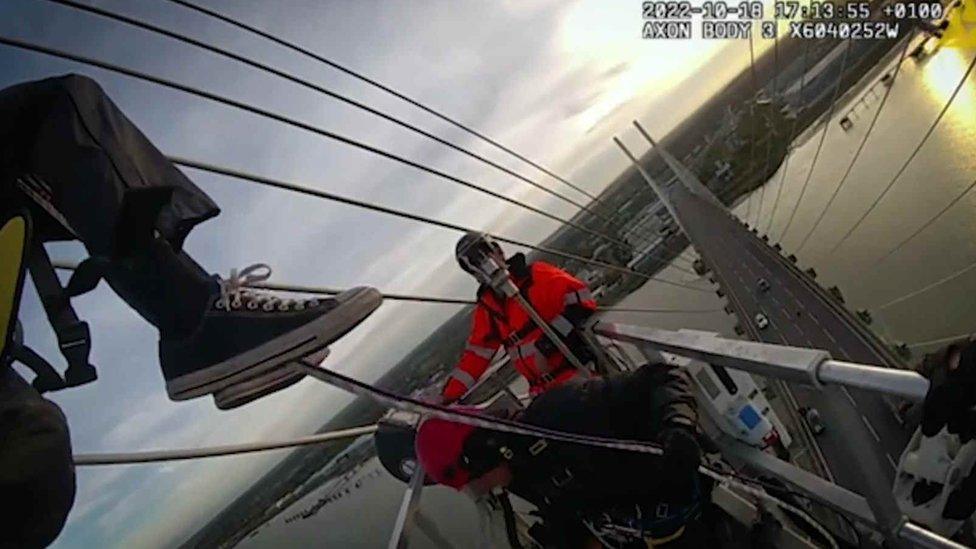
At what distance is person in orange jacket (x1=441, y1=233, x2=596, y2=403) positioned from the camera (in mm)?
2754

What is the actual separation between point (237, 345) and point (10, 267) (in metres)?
0.44

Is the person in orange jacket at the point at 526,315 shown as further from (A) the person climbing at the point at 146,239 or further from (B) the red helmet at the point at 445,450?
(A) the person climbing at the point at 146,239

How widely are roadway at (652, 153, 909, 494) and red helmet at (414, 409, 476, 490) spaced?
0.88 metres

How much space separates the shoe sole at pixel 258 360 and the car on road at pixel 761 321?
7101 millimetres

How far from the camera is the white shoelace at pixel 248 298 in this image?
134cm

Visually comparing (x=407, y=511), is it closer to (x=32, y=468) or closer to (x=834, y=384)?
(x=32, y=468)

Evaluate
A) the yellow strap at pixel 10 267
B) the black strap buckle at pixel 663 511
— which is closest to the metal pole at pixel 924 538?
the black strap buckle at pixel 663 511

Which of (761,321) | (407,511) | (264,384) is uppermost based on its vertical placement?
(264,384)

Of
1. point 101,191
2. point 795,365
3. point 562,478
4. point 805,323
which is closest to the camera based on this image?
point 795,365

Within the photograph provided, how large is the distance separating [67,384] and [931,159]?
71.0 ft

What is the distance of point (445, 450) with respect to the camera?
170 centimetres

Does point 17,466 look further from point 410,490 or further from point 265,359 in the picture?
point 410,490

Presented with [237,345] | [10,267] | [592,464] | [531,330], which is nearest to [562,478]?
[592,464]

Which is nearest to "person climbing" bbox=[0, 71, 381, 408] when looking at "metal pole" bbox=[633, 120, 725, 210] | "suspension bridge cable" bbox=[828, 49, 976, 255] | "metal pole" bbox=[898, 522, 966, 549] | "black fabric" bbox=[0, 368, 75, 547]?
"black fabric" bbox=[0, 368, 75, 547]
